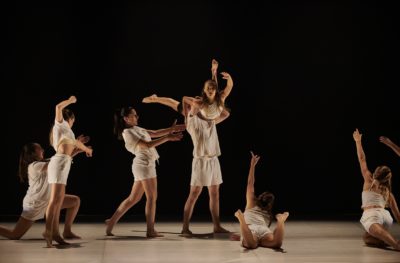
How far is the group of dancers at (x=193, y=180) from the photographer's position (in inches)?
293

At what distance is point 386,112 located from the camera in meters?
10.0

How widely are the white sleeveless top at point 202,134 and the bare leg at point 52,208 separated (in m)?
1.46

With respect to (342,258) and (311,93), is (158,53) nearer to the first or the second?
(311,93)

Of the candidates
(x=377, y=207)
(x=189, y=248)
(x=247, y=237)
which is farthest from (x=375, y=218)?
(x=189, y=248)

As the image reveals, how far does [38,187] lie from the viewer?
7.90 metres

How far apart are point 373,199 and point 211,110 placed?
175 cm

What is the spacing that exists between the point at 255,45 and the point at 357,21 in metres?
1.24

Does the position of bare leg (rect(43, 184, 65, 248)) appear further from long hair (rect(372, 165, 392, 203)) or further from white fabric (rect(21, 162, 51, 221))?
long hair (rect(372, 165, 392, 203))

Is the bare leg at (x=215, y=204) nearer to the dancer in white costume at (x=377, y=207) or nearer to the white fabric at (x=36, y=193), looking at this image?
the dancer in white costume at (x=377, y=207)

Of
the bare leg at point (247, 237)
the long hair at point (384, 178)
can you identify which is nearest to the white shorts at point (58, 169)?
the bare leg at point (247, 237)

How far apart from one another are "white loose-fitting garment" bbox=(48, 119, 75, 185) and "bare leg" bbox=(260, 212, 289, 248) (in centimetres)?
183

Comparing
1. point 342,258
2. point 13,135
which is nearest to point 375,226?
point 342,258

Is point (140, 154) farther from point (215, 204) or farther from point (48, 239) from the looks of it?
point (48, 239)

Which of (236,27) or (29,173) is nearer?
(29,173)
